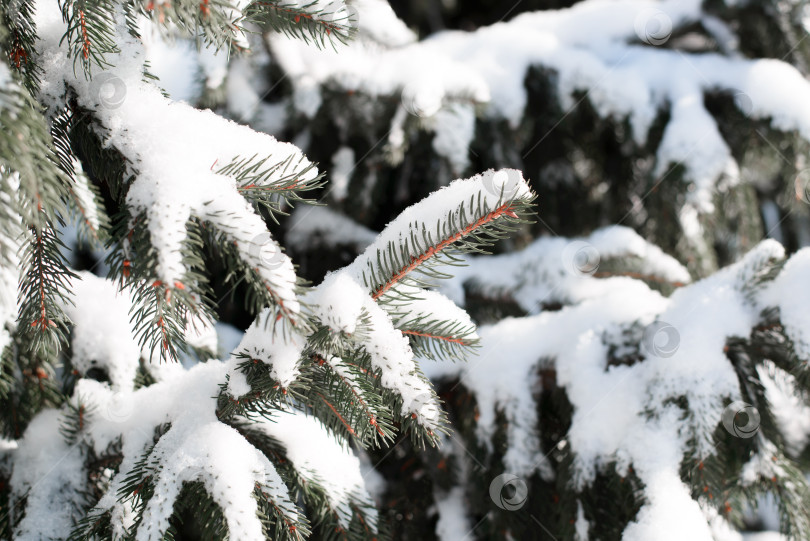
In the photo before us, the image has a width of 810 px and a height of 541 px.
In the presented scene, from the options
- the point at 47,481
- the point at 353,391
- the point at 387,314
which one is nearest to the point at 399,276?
the point at 387,314

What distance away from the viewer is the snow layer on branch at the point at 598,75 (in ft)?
5.94

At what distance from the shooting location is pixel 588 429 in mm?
1246

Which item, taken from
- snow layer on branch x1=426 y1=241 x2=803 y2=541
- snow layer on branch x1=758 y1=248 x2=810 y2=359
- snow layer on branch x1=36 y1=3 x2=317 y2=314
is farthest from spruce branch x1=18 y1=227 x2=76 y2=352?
snow layer on branch x1=758 y1=248 x2=810 y2=359

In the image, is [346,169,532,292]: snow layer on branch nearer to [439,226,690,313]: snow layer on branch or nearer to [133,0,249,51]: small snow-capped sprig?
[133,0,249,51]: small snow-capped sprig

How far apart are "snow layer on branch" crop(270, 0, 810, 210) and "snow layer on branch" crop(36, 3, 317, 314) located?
100cm

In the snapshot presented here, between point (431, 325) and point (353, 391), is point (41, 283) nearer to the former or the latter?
point (353, 391)

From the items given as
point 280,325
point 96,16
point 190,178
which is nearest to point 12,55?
point 96,16

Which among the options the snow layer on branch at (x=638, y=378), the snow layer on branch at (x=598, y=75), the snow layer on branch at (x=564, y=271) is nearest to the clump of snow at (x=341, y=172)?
the snow layer on branch at (x=598, y=75)

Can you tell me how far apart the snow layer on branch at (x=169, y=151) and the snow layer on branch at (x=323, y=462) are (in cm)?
45

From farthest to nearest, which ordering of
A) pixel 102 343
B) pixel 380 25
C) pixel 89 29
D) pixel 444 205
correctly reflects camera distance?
pixel 380 25
pixel 102 343
pixel 444 205
pixel 89 29

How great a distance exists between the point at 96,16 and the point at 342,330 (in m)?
0.53

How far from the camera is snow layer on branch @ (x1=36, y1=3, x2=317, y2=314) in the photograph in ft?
2.24

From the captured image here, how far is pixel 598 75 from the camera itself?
2.01m

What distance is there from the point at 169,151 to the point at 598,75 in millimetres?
1710
